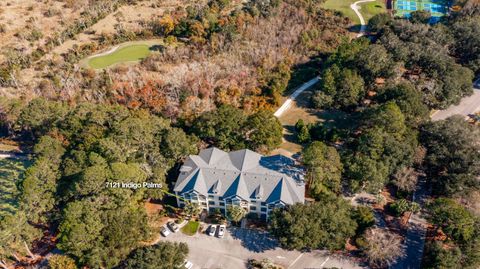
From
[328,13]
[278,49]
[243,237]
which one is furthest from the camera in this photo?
[328,13]

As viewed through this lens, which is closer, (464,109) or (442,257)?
(442,257)

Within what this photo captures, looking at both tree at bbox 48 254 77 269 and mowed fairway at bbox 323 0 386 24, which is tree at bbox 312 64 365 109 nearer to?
mowed fairway at bbox 323 0 386 24

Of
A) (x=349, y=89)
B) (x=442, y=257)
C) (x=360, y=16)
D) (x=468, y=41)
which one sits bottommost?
(x=442, y=257)

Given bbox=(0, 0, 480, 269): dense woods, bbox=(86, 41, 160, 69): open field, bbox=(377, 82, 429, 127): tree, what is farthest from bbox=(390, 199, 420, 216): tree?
bbox=(86, 41, 160, 69): open field

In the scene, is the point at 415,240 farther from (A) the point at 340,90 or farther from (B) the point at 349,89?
(A) the point at 340,90

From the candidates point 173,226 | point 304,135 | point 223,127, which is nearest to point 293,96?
point 304,135

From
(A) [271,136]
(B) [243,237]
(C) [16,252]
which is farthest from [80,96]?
(B) [243,237]

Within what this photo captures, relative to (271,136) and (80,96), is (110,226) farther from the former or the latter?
(80,96)
